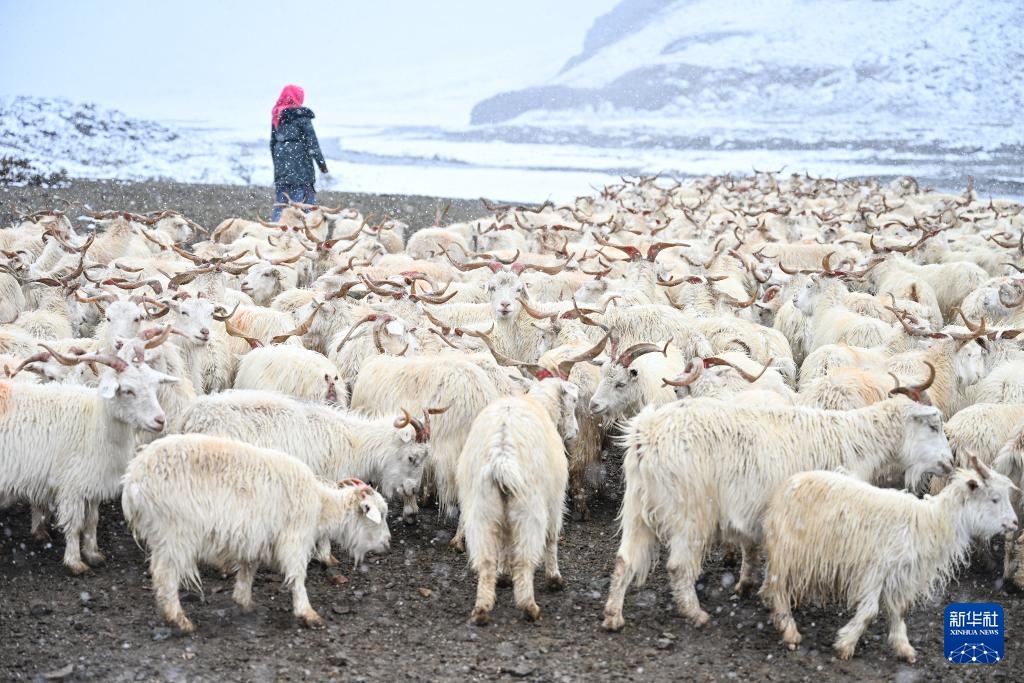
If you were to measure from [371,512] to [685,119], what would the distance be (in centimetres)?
4973

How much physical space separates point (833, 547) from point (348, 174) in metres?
29.3

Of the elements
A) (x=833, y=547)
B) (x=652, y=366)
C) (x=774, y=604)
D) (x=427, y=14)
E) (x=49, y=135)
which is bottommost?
(x=774, y=604)

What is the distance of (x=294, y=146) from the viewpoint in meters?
14.4

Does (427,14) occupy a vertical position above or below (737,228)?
above

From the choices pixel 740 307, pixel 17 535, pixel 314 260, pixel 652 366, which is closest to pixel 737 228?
pixel 740 307

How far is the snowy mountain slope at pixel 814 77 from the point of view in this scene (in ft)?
154

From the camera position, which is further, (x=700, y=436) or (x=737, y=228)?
(x=737, y=228)

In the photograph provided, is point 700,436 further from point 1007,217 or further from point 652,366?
point 1007,217

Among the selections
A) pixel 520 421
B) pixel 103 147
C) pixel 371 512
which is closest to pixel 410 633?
pixel 371 512

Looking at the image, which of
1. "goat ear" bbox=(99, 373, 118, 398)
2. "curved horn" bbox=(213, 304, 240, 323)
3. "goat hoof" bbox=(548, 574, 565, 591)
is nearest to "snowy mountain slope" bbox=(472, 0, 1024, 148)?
"curved horn" bbox=(213, 304, 240, 323)

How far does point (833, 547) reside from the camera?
491 cm

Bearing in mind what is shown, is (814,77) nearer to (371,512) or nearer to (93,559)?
(371,512)

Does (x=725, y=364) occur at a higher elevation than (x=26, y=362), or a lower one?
lower

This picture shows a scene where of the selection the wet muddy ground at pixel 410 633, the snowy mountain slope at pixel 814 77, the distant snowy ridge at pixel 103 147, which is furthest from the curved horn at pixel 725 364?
the snowy mountain slope at pixel 814 77
